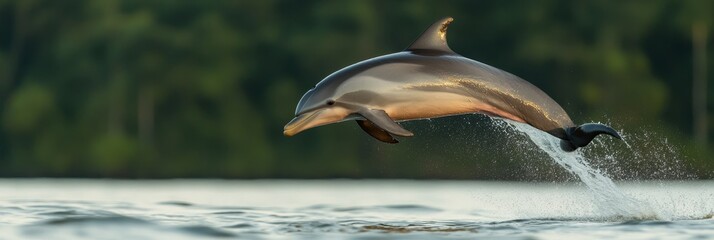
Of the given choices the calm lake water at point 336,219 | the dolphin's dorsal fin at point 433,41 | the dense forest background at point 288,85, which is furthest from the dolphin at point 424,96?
the dense forest background at point 288,85

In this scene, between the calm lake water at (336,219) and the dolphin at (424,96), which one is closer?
the dolphin at (424,96)

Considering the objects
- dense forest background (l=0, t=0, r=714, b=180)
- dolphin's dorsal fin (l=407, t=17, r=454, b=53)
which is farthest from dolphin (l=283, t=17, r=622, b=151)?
dense forest background (l=0, t=0, r=714, b=180)

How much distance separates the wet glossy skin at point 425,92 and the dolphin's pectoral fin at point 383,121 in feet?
0.19

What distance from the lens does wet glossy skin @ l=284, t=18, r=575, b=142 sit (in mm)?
12289

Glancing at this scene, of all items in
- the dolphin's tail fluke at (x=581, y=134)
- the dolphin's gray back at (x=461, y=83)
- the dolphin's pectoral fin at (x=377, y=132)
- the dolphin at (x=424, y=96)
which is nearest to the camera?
the dolphin at (x=424, y=96)

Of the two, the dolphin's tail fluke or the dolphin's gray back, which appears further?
the dolphin's tail fluke

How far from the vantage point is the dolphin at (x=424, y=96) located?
1227 centimetres

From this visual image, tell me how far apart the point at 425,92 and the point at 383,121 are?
0.65 meters

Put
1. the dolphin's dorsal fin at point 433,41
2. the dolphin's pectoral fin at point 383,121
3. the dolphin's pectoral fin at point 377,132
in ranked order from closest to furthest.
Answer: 1. the dolphin's pectoral fin at point 383,121
2. the dolphin's pectoral fin at point 377,132
3. the dolphin's dorsal fin at point 433,41

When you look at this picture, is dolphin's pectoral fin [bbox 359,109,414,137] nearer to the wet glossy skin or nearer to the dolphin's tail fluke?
the wet glossy skin

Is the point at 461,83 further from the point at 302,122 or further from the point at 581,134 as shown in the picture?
the point at 302,122

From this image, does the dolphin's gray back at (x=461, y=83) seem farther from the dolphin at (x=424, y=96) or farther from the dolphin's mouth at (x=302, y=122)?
the dolphin's mouth at (x=302, y=122)

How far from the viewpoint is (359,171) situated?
3681 cm

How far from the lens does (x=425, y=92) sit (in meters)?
12.6
